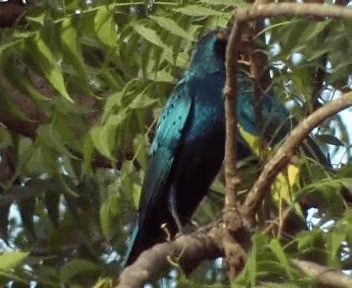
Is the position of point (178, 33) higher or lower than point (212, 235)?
higher

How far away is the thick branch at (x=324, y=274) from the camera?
4.72 feet

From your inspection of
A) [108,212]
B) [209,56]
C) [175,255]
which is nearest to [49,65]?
[108,212]

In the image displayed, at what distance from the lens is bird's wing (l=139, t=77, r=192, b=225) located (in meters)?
2.60

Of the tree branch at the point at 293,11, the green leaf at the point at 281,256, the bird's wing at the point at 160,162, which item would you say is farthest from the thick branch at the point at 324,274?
the bird's wing at the point at 160,162

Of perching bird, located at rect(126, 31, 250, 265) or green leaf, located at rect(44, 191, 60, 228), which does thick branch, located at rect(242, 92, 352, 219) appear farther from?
perching bird, located at rect(126, 31, 250, 265)

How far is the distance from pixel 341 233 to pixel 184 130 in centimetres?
129

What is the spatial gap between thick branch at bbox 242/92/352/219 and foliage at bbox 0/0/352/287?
6cm

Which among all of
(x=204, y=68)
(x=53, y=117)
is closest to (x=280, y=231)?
(x=53, y=117)

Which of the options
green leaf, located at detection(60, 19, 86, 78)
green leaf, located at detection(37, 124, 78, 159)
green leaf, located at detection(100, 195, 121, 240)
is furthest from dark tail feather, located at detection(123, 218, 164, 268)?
green leaf, located at detection(60, 19, 86, 78)

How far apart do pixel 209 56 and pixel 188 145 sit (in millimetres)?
249

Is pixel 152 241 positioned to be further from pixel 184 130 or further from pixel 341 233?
pixel 341 233

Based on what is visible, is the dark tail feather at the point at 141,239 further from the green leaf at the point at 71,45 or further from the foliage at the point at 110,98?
the green leaf at the point at 71,45

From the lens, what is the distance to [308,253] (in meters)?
1.60

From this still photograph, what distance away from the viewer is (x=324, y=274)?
1.47 meters
